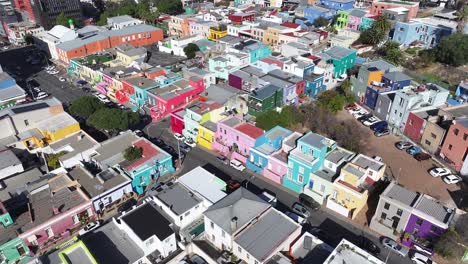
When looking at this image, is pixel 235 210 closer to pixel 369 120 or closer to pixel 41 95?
pixel 369 120

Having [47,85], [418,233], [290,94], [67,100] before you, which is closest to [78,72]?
[47,85]

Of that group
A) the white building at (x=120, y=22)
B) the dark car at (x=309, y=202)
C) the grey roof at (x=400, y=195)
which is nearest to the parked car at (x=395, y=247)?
the grey roof at (x=400, y=195)

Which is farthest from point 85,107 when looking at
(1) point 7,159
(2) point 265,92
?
(2) point 265,92

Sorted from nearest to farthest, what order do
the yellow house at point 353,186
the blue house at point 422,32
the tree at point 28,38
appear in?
the yellow house at point 353,186
the blue house at point 422,32
the tree at point 28,38

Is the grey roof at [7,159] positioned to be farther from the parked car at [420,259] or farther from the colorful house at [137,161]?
the parked car at [420,259]

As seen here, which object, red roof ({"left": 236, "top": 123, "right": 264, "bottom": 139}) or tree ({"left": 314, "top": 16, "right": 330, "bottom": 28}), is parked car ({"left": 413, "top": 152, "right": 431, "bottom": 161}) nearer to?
red roof ({"left": 236, "top": 123, "right": 264, "bottom": 139})

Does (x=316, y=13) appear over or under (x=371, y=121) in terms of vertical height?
over
